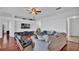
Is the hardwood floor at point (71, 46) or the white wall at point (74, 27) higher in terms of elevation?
the white wall at point (74, 27)

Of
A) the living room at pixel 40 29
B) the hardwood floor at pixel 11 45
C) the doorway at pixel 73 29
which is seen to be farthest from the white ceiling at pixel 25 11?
the hardwood floor at pixel 11 45

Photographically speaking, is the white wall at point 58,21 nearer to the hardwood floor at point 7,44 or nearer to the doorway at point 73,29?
the doorway at point 73,29

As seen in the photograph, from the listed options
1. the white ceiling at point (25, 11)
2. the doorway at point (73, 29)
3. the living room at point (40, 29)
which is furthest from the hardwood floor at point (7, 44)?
the doorway at point (73, 29)

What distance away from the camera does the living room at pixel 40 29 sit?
2.53 m

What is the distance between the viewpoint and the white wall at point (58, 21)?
2.53 m

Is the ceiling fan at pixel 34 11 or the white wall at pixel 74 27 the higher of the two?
the ceiling fan at pixel 34 11

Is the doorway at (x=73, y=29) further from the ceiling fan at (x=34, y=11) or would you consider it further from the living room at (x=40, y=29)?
the ceiling fan at (x=34, y=11)

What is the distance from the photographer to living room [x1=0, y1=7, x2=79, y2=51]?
253 centimetres

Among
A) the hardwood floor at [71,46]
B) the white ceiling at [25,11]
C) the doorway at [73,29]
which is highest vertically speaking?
the white ceiling at [25,11]

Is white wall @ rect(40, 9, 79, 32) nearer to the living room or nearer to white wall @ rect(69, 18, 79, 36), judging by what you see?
the living room

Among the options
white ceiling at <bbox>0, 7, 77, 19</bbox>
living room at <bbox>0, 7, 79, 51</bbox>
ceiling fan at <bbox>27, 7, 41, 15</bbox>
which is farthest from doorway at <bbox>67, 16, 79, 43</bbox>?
ceiling fan at <bbox>27, 7, 41, 15</bbox>

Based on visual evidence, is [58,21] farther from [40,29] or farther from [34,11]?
[34,11]
